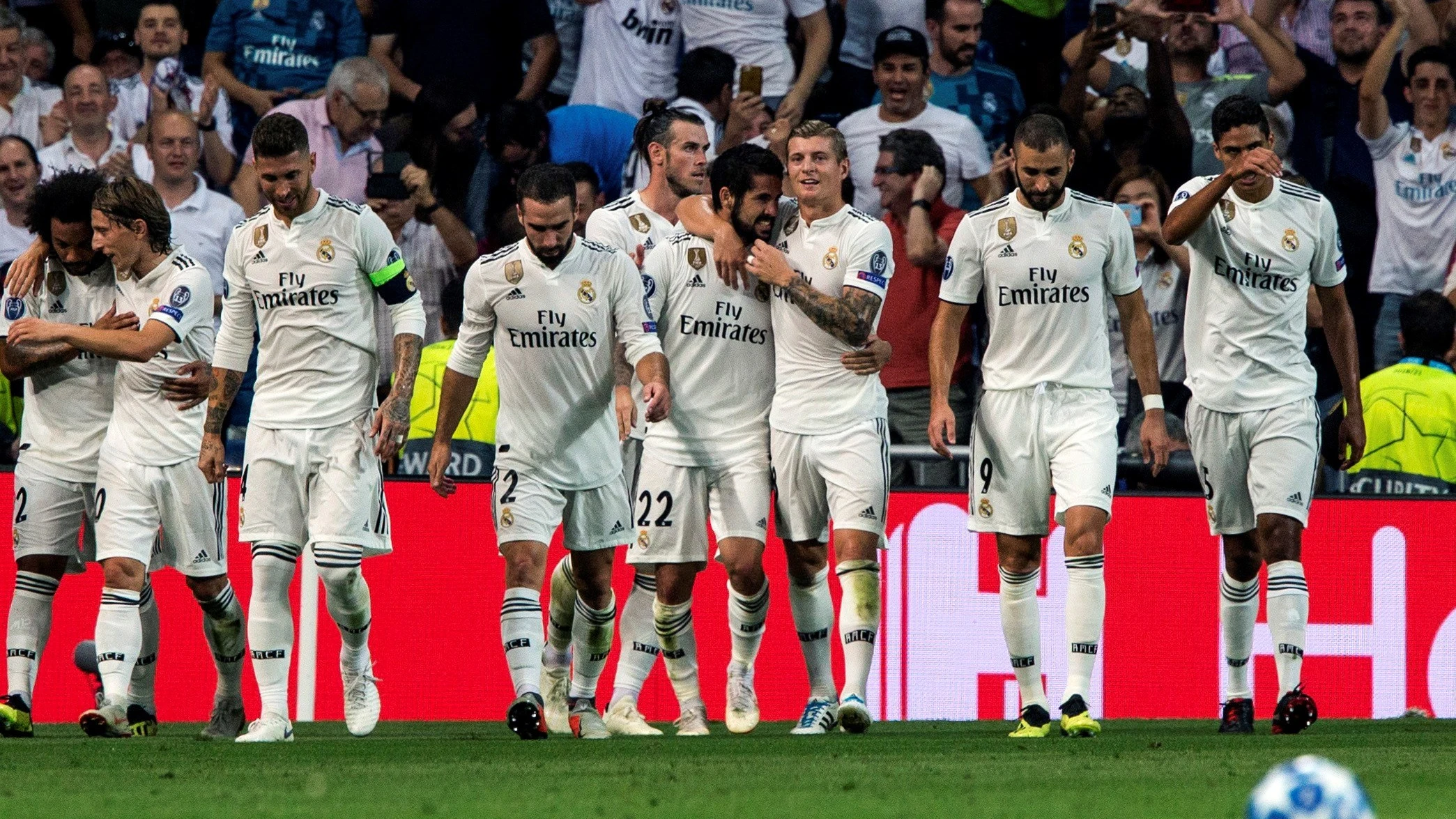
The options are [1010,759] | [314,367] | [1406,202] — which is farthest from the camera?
[1406,202]

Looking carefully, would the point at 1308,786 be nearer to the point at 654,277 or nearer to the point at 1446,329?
the point at 654,277

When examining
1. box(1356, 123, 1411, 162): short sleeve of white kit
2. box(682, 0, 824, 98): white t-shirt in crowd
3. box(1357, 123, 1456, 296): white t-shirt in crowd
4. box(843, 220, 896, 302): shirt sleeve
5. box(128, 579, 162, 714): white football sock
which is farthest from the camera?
box(682, 0, 824, 98): white t-shirt in crowd

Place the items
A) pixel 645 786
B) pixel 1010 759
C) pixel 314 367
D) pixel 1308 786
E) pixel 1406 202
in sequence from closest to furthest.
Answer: pixel 1308 786
pixel 645 786
pixel 1010 759
pixel 314 367
pixel 1406 202

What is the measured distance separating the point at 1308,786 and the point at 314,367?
18.3 ft

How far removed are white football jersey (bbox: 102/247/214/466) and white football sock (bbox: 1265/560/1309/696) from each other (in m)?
5.03

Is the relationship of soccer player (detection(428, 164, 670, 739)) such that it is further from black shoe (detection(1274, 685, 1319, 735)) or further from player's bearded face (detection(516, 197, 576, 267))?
black shoe (detection(1274, 685, 1319, 735))

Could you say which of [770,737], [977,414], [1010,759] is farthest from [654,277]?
[1010,759]

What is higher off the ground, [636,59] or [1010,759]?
[636,59]

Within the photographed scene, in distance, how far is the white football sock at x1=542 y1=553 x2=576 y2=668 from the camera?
9.82 metres

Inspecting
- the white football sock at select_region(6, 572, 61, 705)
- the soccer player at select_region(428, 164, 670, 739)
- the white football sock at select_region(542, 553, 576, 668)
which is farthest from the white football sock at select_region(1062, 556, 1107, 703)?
the white football sock at select_region(6, 572, 61, 705)

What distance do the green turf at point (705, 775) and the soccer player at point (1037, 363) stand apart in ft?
2.90

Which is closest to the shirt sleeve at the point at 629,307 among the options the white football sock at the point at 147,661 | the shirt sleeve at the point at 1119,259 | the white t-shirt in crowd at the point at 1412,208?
the shirt sleeve at the point at 1119,259

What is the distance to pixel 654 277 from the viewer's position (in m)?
9.30

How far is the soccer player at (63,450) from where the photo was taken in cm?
919
